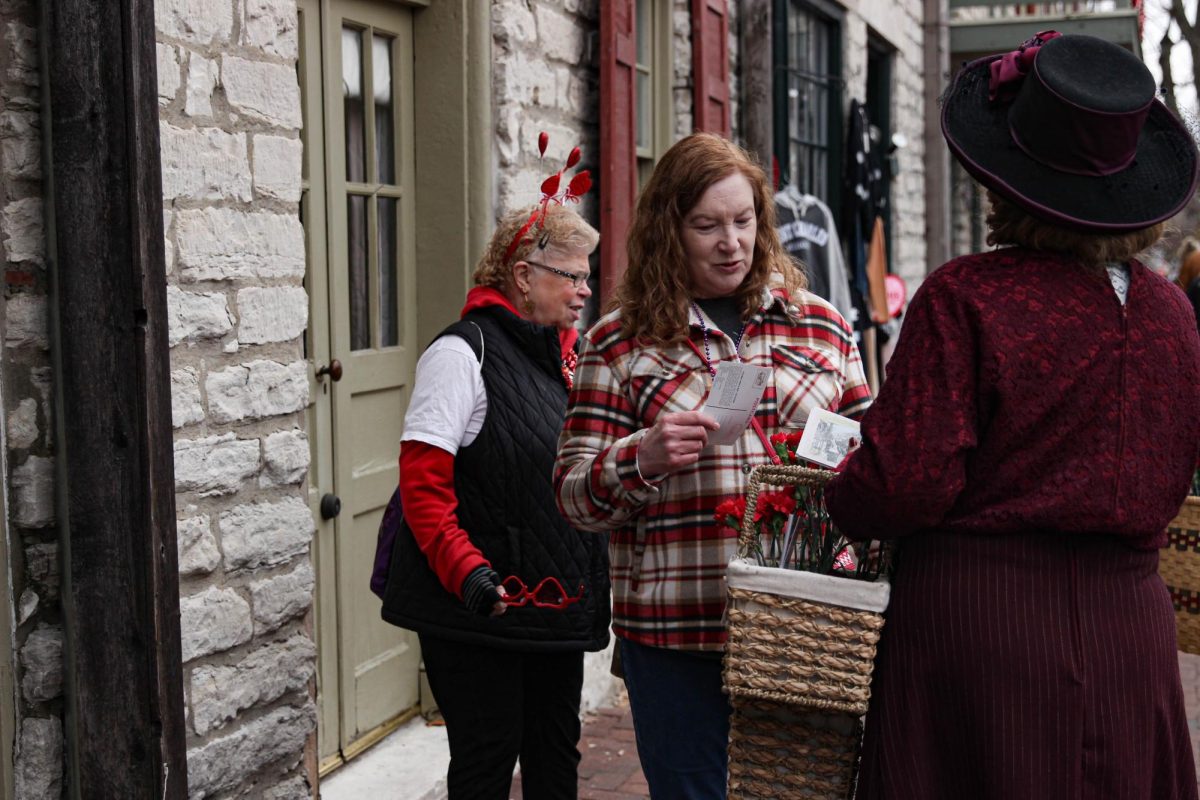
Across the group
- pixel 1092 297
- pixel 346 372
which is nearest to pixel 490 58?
pixel 346 372

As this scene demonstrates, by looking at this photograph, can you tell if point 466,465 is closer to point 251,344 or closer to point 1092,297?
point 251,344

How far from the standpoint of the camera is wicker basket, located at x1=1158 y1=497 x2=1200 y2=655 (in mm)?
2797

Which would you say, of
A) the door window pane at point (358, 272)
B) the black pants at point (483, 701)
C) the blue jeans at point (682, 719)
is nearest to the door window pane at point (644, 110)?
the door window pane at point (358, 272)

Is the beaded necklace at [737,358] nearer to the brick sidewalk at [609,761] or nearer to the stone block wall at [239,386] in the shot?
the stone block wall at [239,386]

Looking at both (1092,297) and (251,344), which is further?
(251,344)

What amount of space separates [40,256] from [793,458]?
5.13ft

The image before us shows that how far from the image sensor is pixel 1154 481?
7.50 feet

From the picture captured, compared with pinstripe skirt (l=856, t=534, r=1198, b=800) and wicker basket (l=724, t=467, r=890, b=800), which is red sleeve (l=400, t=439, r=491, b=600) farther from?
pinstripe skirt (l=856, t=534, r=1198, b=800)

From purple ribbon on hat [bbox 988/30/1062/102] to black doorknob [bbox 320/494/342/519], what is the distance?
101 inches

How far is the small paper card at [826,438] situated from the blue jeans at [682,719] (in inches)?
19.9

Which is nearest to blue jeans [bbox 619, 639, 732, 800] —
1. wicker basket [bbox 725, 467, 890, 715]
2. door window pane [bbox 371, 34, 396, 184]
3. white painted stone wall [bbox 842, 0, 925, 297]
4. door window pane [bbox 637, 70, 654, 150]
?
wicker basket [bbox 725, 467, 890, 715]

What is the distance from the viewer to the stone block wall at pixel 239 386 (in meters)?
3.41

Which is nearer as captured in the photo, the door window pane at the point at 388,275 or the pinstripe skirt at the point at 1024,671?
the pinstripe skirt at the point at 1024,671

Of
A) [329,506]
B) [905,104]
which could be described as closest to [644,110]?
[329,506]
